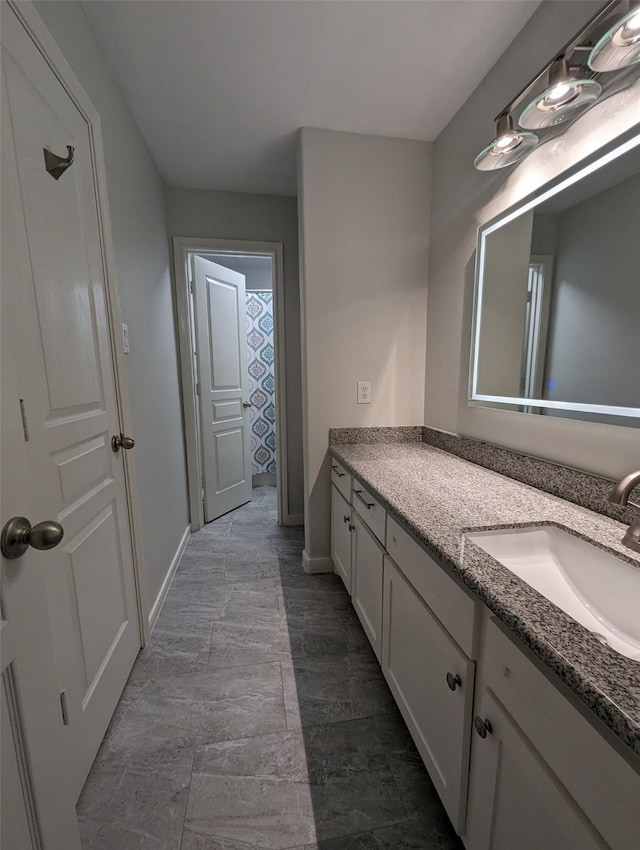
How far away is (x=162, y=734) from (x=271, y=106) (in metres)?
2.61

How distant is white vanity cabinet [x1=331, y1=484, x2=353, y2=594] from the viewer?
1733 millimetres

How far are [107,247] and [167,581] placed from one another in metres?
1.73

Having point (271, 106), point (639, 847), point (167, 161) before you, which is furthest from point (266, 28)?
point (639, 847)

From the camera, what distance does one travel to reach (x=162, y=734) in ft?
4.06

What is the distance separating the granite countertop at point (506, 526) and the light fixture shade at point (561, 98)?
1148 millimetres

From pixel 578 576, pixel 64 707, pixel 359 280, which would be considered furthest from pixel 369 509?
pixel 359 280

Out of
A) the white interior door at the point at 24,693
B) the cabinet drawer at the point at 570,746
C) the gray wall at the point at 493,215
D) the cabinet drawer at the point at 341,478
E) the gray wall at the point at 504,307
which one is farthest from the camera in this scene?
the cabinet drawer at the point at 341,478

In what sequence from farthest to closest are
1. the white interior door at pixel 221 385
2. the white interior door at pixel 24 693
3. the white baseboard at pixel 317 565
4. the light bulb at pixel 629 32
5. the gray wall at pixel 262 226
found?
the white interior door at pixel 221 385 < the gray wall at pixel 262 226 < the white baseboard at pixel 317 565 < the light bulb at pixel 629 32 < the white interior door at pixel 24 693

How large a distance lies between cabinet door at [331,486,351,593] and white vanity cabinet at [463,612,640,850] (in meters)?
0.98

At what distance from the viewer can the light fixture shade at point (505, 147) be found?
1188mm

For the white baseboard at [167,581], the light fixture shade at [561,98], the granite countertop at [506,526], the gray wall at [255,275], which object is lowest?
the white baseboard at [167,581]

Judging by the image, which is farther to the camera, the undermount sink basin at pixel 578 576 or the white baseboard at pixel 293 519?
the white baseboard at pixel 293 519

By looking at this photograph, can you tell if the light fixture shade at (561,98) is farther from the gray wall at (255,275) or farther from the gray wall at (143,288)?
the gray wall at (255,275)

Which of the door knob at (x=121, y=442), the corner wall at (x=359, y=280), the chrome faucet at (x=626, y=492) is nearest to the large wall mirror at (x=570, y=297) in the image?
the chrome faucet at (x=626, y=492)
